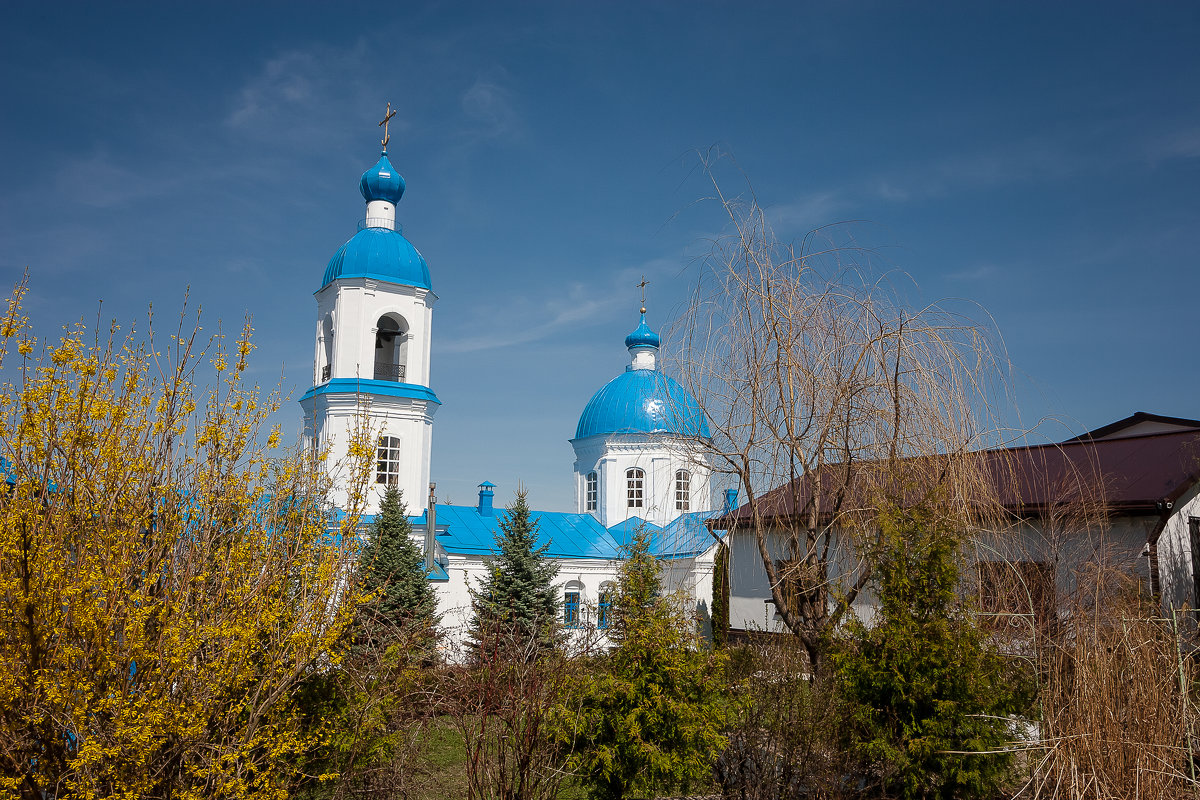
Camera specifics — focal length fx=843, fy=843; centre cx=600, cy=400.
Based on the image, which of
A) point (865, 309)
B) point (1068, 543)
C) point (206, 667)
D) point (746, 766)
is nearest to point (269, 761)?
point (206, 667)

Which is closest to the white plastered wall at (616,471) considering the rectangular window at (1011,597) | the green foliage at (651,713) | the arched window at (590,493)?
the arched window at (590,493)

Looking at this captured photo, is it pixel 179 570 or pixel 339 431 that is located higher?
pixel 339 431

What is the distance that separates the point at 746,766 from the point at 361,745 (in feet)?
10.6

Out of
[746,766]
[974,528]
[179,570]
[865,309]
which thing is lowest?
[746,766]

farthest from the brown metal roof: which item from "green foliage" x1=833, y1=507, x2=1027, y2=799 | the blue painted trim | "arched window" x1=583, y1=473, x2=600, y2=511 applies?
"arched window" x1=583, y1=473, x2=600, y2=511

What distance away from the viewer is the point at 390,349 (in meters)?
23.9

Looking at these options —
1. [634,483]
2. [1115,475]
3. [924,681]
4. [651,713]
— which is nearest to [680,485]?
[651,713]

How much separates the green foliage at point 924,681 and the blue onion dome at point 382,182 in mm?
19814

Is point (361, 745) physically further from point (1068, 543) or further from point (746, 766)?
point (1068, 543)

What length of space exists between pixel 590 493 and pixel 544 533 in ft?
12.3

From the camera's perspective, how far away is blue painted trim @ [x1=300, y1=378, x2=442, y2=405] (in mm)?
21875

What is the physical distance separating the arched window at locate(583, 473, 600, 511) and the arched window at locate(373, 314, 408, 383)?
8.71 m

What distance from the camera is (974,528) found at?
6.64 m

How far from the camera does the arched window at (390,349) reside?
23.2 m
